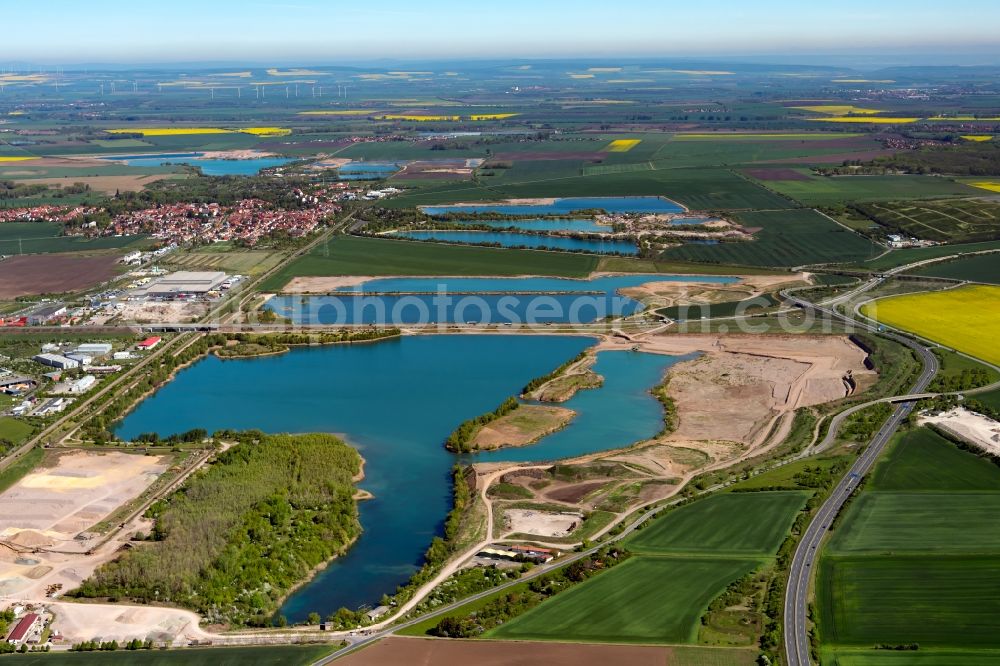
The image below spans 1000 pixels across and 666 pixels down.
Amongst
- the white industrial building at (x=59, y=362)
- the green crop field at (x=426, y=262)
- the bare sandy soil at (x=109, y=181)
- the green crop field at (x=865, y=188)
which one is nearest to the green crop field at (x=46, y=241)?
the bare sandy soil at (x=109, y=181)

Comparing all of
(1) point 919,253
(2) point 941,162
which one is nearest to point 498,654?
(1) point 919,253

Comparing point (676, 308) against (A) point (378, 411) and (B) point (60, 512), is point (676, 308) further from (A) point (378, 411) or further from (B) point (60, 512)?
(B) point (60, 512)

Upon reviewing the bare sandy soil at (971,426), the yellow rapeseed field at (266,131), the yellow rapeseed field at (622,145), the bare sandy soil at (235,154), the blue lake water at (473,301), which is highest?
the yellow rapeseed field at (266,131)

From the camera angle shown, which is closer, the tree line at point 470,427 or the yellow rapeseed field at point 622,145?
the tree line at point 470,427

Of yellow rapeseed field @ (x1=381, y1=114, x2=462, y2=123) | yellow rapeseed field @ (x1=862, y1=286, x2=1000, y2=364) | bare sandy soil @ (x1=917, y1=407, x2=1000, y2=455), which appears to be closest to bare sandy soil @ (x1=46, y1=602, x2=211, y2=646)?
bare sandy soil @ (x1=917, y1=407, x2=1000, y2=455)

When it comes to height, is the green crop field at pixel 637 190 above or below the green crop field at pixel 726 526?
above

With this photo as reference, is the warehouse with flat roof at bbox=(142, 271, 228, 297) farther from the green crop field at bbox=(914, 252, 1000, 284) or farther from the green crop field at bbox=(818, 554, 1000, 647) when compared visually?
the green crop field at bbox=(914, 252, 1000, 284)

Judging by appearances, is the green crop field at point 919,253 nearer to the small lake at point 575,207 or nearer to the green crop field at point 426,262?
the green crop field at point 426,262
